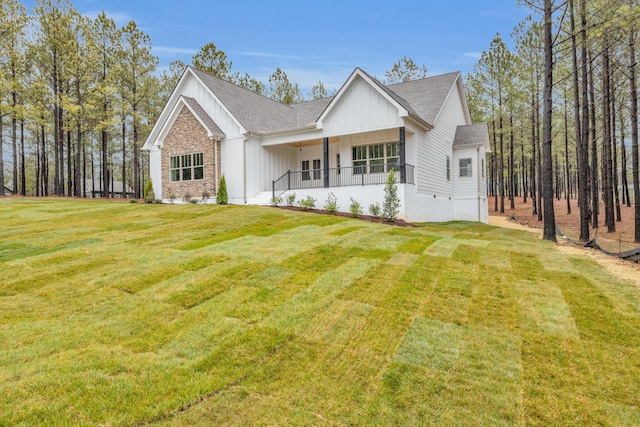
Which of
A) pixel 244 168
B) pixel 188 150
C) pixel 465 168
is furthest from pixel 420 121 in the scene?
pixel 188 150

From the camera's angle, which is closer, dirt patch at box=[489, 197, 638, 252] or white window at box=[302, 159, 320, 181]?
dirt patch at box=[489, 197, 638, 252]

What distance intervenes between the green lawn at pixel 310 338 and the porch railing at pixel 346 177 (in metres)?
8.88

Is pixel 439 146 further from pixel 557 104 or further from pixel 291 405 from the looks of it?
pixel 291 405

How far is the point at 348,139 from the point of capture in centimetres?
1783

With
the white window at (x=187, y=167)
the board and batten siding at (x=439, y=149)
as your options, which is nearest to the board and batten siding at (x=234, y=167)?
the white window at (x=187, y=167)

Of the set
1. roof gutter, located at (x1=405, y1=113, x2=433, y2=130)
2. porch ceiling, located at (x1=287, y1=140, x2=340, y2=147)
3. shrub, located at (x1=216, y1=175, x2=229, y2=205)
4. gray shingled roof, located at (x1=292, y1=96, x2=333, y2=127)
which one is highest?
gray shingled roof, located at (x1=292, y1=96, x2=333, y2=127)

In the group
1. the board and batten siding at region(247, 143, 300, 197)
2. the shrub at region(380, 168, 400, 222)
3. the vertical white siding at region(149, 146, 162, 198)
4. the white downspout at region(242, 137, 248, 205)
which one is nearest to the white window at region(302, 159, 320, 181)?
the board and batten siding at region(247, 143, 300, 197)

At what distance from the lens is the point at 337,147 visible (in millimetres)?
18844

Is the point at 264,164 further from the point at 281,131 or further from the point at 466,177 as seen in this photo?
the point at 466,177

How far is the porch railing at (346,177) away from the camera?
1628cm

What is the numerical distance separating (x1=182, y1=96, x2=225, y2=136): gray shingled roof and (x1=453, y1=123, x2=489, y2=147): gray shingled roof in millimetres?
13554

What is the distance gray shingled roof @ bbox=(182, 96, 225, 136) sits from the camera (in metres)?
18.1

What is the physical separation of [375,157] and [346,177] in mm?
1724

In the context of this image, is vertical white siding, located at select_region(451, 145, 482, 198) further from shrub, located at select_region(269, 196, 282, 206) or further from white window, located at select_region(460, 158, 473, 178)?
shrub, located at select_region(269, 196, 282, 206)
